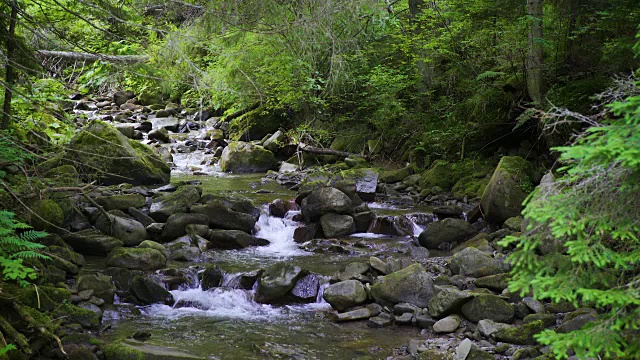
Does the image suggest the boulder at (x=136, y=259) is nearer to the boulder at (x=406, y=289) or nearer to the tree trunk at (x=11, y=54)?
the tree trunk at (x=11, y=54)

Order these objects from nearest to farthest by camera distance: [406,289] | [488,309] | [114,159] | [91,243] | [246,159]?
[488,309]
[406,289]
[91,243]
[114,159]
[246,159]

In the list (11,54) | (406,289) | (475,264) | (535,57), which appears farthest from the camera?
(535,57)

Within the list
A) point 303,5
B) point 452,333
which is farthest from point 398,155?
point 452,333

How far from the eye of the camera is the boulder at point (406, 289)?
7.91 m

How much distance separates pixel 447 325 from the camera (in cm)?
708

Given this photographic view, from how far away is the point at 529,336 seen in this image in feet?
21.0

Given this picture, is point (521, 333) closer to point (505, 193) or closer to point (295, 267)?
point (295, 267)

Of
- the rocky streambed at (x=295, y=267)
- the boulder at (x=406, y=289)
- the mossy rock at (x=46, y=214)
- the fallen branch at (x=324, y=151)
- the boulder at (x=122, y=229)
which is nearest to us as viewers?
the rocky streambed at (x=295, y=267)

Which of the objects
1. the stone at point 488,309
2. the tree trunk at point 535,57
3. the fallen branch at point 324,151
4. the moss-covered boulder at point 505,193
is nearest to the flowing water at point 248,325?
the stone at point 488,309

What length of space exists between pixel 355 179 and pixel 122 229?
700cm

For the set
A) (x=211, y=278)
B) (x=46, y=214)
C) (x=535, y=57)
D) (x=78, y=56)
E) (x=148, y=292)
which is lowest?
(x=211, y=278)

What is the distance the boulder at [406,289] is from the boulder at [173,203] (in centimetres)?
553

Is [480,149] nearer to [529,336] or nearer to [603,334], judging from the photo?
[529,336]

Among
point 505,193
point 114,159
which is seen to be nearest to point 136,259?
point 114,159
